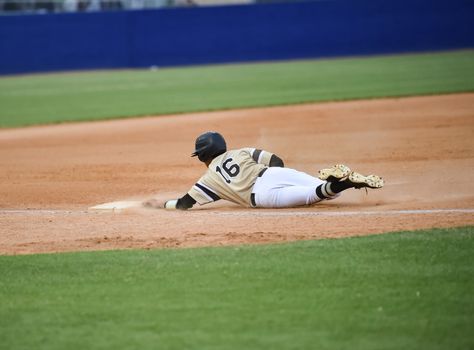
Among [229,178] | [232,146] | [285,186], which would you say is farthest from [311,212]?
[232,146]

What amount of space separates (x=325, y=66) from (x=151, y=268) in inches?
986

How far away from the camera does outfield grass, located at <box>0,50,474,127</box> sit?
21.3 m

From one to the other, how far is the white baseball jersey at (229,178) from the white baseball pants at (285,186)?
11cm

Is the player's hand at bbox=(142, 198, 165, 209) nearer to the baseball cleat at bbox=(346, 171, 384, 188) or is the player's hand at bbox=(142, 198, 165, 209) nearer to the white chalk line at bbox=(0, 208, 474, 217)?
the white chalk line at bbox=(0, 208, 474, 217)

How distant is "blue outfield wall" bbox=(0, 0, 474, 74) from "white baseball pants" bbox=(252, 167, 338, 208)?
24.9m

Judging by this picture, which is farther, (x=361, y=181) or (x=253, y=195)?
(x=253, y=195)

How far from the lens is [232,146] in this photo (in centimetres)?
1483

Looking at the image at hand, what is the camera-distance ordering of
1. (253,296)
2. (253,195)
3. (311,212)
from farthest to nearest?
(253,195) → (311,212) → (253,296)

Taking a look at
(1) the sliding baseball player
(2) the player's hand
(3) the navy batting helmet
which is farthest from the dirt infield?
(3) the navy batting helmet

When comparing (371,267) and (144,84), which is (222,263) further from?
(144,84)

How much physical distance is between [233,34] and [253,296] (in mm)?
29484

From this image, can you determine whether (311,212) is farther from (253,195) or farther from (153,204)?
(153,204)

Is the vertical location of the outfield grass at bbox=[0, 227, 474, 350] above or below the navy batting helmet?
below

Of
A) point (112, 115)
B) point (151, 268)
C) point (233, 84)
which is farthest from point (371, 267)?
point (233, 84)
